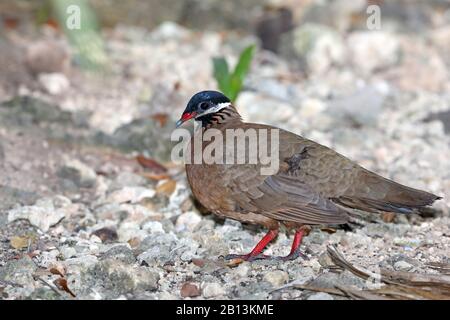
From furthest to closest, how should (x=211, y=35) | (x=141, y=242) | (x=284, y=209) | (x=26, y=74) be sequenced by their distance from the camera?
(x=211, y=35) < (x=26, y=74) < (x=141, y=242) < (x=284, y=209)

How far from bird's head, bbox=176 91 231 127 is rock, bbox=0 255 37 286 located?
1.54 metres

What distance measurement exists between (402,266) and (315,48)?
463 centimetres

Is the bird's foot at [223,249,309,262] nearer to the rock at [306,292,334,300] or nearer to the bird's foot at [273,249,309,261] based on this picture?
the bird's foot at [273,249,309,261]

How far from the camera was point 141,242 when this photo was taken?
223 inches

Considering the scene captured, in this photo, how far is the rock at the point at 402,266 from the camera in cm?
517

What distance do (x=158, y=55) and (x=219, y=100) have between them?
3655 millimetres

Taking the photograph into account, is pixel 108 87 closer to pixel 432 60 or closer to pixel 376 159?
Answer: pixel 376 159

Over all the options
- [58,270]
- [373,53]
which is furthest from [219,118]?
[373,53]

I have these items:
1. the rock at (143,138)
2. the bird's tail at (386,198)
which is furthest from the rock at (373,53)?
the bird's tail at (386,198)

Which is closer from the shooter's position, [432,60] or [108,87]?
[108,87]

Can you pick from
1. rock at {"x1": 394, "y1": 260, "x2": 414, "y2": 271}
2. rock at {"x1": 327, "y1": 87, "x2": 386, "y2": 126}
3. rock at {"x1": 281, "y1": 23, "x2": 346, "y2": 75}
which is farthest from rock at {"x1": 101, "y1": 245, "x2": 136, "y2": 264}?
rock at {"x1": 281, "y1": 23, "x2": 346, "y2": 75}

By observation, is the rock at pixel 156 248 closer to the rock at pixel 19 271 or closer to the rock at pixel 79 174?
the rock at pixel 19 271

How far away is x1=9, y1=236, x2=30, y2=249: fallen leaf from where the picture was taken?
216 inches

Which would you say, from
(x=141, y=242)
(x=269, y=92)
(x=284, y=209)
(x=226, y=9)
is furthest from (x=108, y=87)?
(x=284, y=209)
